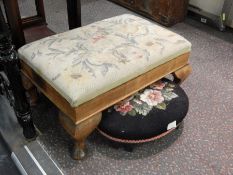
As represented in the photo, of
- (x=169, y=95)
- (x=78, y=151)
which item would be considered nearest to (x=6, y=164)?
(x=78, y=151)

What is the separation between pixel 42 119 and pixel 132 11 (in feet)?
5.16

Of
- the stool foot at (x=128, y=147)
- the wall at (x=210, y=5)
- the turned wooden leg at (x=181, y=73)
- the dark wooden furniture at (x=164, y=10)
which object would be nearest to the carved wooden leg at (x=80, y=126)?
the stool foot at (x=128, y=147)

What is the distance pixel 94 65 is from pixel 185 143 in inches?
23.6

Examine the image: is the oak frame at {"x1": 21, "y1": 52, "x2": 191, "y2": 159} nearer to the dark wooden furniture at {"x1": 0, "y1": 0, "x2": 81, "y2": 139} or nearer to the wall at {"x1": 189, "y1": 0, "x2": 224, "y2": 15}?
the dark wooden furniture at {"x1": 0, "y1": 0, "x2": 81, "y2": 139}

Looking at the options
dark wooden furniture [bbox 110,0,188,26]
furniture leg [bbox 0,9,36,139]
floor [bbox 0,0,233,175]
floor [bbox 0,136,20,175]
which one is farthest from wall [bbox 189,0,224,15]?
floor [bbox 0,136,20,175]

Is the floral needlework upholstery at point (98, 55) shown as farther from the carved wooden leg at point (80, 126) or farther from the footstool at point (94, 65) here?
the carved wooden leg at point (80, 126)

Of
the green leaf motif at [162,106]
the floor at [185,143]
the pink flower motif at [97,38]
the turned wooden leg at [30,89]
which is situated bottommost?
the floor at [185,143]

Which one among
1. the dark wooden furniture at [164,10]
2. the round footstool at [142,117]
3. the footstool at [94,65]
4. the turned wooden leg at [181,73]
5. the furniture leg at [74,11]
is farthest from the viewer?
the dark wooden furniture at [164,10]

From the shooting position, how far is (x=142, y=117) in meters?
1.13

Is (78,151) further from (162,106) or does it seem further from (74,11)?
(74,11)

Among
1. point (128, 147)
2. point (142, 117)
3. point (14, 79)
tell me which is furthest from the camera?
point (128, 147)

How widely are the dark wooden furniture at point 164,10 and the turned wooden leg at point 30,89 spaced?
136cm

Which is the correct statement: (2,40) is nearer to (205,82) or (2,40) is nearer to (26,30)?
(26,30)

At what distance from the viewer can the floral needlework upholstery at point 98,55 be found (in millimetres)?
1002
